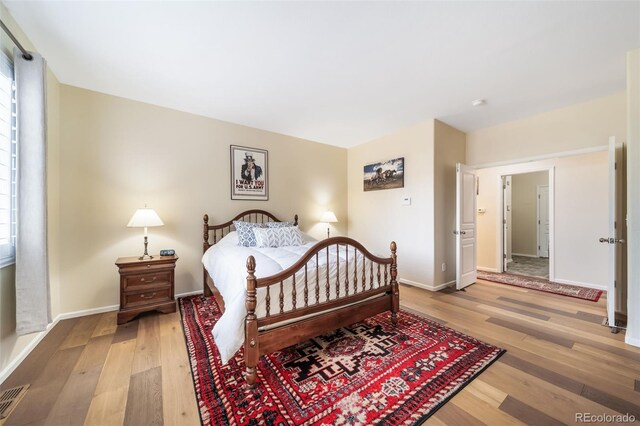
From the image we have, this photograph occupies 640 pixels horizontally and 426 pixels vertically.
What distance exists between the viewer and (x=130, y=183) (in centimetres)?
312

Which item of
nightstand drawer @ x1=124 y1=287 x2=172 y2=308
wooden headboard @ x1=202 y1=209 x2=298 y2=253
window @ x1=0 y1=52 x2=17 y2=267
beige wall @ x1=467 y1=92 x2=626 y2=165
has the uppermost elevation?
beige wall @ x1=467 y1=92 x2=626 y2=165

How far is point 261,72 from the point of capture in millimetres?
2518

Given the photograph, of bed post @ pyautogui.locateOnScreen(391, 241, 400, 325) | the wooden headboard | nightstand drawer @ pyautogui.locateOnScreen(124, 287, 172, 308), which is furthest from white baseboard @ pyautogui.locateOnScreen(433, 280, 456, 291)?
nightstand drawer @ pyautogui.locateOnScreen(124, 287, 172, 308)

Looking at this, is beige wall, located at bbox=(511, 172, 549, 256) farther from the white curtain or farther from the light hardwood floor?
the white curtain

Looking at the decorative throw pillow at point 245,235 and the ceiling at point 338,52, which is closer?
the ceiling at point 338,52

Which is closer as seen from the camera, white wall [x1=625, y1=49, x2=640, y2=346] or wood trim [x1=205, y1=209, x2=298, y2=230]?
white wall [x1=625, y1=49, x2=640, y2=346]

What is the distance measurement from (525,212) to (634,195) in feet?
17.8

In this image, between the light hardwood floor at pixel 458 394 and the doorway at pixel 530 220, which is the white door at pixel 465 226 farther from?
the doorway at pixel 530 220

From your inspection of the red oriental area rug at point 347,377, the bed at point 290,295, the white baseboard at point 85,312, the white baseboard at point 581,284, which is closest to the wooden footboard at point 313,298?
the bed at point 290,295

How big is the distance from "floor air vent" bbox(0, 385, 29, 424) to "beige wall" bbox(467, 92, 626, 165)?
5.76m

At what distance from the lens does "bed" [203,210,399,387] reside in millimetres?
1711

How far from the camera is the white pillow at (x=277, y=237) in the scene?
3219 millimetres

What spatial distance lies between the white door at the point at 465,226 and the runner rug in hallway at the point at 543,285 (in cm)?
72

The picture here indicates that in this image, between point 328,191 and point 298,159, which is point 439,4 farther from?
point 328,191
